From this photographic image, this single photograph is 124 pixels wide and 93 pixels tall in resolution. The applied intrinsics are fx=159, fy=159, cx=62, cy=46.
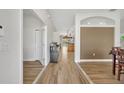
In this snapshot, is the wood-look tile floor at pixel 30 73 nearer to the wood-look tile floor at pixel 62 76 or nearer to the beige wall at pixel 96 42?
the wood-look tile floor at pixel 62 76

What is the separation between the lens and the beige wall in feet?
29.7

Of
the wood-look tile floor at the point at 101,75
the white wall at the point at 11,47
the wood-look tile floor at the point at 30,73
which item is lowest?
the wood-look tile floor at the point at 101,75

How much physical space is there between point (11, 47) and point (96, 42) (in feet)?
24.2

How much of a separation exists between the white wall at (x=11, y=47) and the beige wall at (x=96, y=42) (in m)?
6.87

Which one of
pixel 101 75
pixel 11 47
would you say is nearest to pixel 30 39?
pixel 101 75

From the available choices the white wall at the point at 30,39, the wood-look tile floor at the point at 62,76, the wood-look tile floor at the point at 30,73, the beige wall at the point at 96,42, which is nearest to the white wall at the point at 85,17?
the beige wall at the point at 96,42

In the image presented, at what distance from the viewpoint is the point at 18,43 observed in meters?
2.38

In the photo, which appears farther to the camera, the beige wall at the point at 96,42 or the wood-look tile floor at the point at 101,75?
the beige wall at the point at 96,42

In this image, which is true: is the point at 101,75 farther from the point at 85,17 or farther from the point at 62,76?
the point at 85,17

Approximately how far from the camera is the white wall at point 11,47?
2.31 meters

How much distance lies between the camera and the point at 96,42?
919cm

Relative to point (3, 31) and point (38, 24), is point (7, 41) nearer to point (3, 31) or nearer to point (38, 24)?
point (3, 31)
